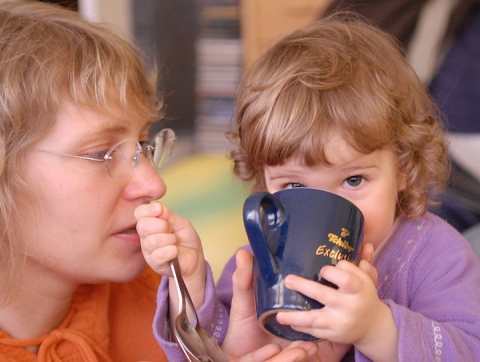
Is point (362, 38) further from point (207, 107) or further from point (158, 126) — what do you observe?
point (207, 107)

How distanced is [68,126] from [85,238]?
183 mm

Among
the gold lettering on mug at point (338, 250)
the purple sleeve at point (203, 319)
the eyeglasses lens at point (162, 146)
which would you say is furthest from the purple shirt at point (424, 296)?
the eyeglasses lens at point (162, 146)

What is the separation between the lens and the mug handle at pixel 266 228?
2.80 feet

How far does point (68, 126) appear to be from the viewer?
1146 mm

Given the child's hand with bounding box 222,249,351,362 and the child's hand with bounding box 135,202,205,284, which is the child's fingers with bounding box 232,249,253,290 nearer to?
the child's hand with bounding box 222,249,351,362

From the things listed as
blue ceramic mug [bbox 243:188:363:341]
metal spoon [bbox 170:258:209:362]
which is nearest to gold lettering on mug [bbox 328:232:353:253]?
blue ceramic mug [bbox 243:188:363:341]

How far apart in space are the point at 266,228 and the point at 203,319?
283 millimetres

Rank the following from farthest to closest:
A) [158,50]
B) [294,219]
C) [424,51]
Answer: [158,50]
[424,51]
[294,219]

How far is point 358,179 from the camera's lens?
3.51 ft

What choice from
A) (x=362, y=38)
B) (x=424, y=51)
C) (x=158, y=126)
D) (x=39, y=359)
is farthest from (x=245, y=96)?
(x=158, y=126)

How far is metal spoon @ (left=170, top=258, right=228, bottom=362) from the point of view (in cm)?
99

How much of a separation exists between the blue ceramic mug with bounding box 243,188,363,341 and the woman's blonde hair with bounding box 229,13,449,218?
0.47 ft

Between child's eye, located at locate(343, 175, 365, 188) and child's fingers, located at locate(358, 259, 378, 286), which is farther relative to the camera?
child's eye, located at locate(343, 175, 365, 188)

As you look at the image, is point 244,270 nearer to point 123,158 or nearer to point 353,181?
point 353,181
